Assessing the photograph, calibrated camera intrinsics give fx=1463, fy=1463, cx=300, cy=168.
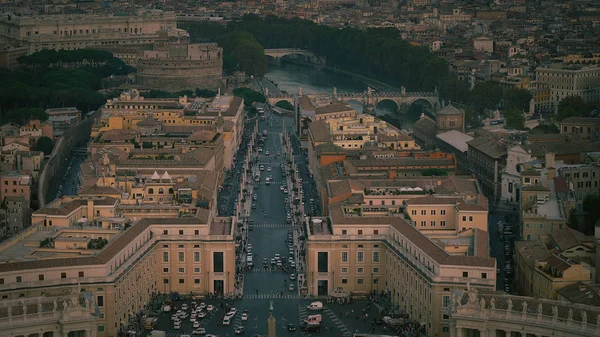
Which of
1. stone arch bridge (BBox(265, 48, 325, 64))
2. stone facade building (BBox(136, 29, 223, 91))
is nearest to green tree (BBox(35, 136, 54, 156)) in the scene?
stone facade building (BBox(136, 29, 223, 91))

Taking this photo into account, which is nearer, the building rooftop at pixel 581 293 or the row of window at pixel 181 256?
the building rooftop at pixel 581 293

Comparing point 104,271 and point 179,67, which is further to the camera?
point 179,67

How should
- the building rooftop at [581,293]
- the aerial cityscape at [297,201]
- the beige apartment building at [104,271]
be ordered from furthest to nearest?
the aerial cityscape at [297,201]
the building rooftop at [581,293]
the beige apartment building at [104,271]

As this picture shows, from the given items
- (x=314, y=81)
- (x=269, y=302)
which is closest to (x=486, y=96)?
(x=314, y=81)

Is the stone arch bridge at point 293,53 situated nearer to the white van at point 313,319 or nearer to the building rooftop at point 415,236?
the building rooftop at point 415,236

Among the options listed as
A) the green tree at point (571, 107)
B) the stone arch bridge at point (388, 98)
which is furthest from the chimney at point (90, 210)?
the stone arch bridge at point (388, 98)

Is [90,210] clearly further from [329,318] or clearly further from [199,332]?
[329,318]

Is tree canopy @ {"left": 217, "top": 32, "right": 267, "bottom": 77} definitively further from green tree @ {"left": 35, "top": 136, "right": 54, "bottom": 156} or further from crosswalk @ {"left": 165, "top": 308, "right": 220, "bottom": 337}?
crosswalk @ {"left": 165, "top": 308, "right": 220, "bottom": 337}

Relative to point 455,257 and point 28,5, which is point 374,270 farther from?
point 28,5
